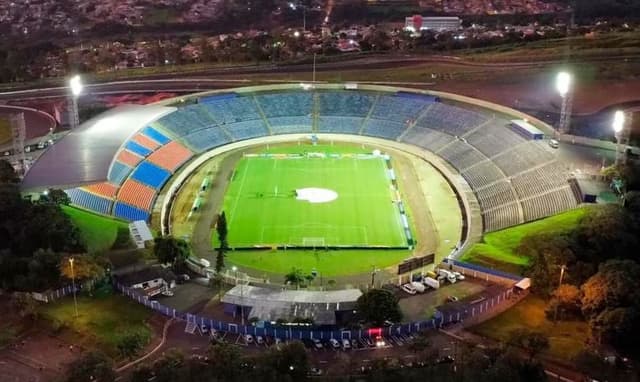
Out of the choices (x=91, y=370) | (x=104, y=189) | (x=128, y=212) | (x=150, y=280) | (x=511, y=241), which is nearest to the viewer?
(x=91, y=370)

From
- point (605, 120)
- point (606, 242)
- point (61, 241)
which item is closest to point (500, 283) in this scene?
point (606, 242)

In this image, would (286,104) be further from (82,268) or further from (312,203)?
(82,268)

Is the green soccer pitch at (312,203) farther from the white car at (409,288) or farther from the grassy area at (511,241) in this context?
the white car at (409,288)

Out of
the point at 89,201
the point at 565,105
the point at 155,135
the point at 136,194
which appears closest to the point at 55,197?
the point at 89,201

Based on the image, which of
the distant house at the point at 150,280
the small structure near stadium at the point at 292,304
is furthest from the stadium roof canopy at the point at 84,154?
the small structure near stadium at the point at 292,304

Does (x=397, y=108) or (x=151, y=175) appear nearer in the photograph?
(x=151, y=175)
